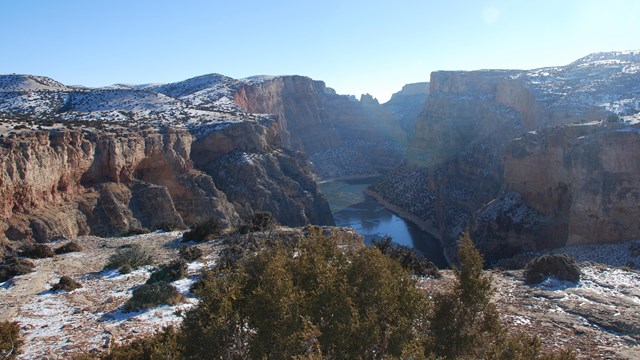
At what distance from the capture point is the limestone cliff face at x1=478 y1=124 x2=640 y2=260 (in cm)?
2875

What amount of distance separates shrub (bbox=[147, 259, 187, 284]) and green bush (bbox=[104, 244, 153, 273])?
5.66ft

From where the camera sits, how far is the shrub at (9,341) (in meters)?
9.12

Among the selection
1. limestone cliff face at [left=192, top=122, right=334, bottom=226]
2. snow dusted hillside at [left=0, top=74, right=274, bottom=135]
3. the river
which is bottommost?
the river

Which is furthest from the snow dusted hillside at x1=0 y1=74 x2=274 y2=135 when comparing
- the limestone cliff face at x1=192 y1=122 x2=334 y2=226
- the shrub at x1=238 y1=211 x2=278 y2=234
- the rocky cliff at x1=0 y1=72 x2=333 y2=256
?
the shrub at x1=238 y1=211 x2=278 y2=234

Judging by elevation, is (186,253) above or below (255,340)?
below

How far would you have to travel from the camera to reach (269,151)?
50062mm

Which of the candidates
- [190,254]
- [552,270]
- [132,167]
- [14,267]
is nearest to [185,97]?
[132,167]

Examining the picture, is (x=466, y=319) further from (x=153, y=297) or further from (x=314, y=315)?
(x=153, y=297)

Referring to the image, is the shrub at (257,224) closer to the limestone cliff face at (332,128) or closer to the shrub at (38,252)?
the shrub at (38,252)

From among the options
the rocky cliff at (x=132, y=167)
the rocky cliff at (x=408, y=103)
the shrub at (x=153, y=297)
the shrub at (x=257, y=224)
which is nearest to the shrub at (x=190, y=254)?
the shrub at (x=257, y=224)

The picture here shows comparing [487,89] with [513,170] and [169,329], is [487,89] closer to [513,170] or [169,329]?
[513,170]

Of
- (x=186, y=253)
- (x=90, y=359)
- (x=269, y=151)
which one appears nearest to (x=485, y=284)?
(x=90, y=359)

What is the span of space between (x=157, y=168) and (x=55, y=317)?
27.1 meters

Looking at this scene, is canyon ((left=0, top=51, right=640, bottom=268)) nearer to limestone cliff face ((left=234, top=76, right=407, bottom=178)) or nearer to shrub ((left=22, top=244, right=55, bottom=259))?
shrub ((left=22, top=244, right=55, bottom=259))
